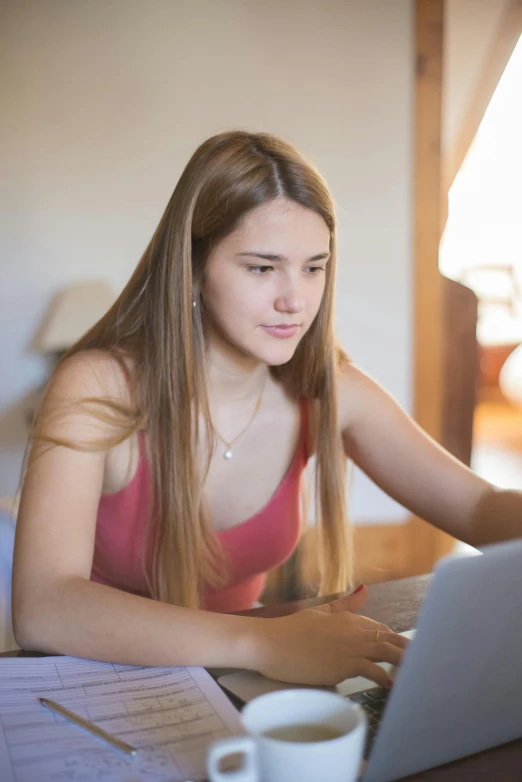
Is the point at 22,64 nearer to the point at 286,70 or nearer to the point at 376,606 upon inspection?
the point at 286,70

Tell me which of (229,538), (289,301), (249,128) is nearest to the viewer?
(289,301)

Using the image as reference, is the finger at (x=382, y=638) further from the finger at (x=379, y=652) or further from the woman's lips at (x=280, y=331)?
the woman's lips at (x=280, y=331)

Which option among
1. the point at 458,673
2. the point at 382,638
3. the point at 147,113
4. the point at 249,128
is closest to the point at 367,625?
the point at 382,638

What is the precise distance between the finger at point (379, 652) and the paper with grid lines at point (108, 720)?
0.14 m

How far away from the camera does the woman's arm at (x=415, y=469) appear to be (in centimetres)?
118

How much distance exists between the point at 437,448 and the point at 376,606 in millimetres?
392

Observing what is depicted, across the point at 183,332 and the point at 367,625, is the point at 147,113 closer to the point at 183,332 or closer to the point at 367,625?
the point at 183,332

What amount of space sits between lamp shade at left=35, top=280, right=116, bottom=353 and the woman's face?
1257 millimetres

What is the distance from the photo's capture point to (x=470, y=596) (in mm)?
533

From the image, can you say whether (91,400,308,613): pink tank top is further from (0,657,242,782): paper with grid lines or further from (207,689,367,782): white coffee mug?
(207,689,367,782): white coffee mug

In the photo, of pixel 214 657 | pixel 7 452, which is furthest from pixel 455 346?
pixel 214 657

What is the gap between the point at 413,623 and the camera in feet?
2.99

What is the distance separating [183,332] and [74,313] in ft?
4.21

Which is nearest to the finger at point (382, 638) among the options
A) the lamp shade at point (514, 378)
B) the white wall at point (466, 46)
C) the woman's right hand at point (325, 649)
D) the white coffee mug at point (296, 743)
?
the woman's right hand at point (325, 649)
